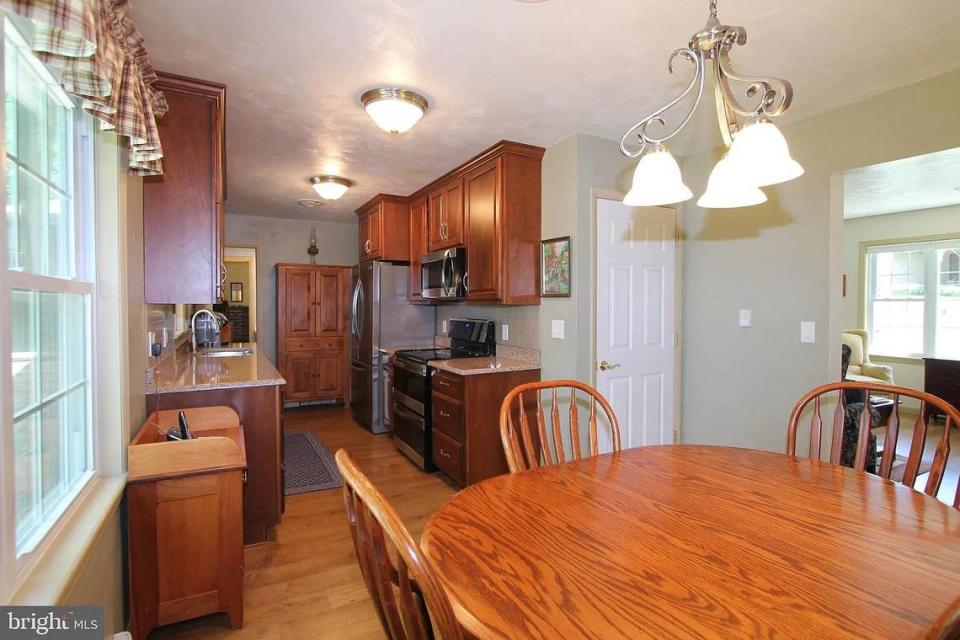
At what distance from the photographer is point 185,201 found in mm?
2170

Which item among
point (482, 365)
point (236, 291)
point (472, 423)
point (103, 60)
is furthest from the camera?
point (236, 291)

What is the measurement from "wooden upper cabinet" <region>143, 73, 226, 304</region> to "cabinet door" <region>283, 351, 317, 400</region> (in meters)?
3.55

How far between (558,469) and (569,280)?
1.69m

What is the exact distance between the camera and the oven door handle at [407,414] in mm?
3530

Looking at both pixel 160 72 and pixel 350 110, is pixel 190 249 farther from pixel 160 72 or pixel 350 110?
pixel 350 110

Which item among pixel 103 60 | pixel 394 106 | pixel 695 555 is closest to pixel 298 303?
pixel 394 106

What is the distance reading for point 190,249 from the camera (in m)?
2.18

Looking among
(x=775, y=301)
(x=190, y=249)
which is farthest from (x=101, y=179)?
(x=775, y=301)

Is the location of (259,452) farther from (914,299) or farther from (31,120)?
(914,299)

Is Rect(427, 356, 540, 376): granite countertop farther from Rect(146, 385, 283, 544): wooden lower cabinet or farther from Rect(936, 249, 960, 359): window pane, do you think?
Rect(936, 249, 960, 359): window pane

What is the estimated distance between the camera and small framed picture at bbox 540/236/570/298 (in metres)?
2.96

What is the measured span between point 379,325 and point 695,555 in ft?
12.8

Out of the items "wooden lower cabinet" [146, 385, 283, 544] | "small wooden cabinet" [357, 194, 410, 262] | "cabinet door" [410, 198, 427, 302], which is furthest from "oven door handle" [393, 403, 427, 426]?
"small wooden cabinet" [357, 194, 410, 262]

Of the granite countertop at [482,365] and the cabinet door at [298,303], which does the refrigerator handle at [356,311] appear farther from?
the granite countertop at [482,365]
